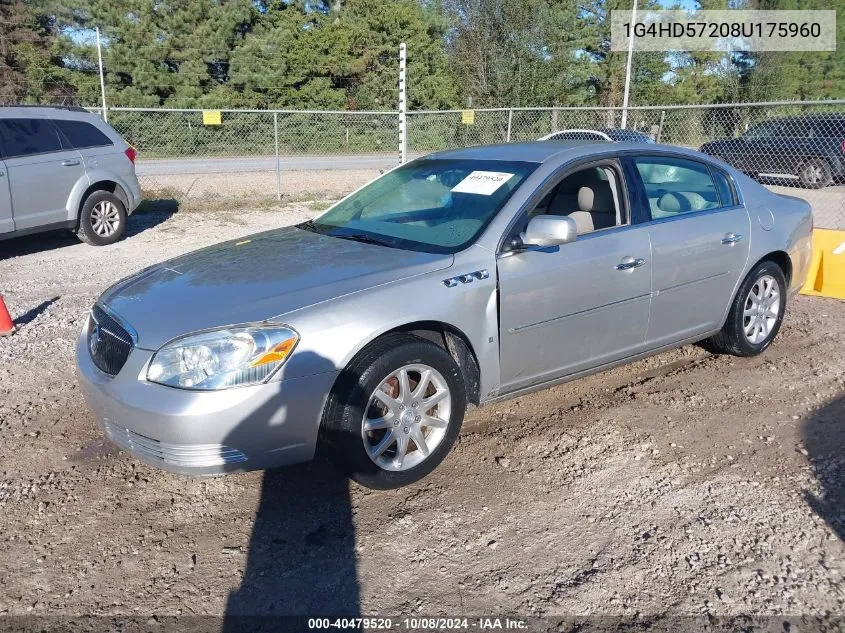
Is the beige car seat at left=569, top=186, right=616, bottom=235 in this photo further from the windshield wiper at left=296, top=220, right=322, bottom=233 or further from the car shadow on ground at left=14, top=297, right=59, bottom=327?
the car shadow on ground at left=14, top=297, right=59, bottom=327

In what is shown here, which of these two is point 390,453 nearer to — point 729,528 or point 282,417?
point 282,417

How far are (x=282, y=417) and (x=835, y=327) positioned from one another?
204 inches

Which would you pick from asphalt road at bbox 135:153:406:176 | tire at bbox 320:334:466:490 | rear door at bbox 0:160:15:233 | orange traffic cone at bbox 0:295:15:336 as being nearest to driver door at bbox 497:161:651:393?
tire at bbox 320:334:466:490

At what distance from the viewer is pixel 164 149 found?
23.5m

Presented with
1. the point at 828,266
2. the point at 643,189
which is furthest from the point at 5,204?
the point at 828,266

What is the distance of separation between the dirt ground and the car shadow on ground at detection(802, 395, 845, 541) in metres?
0.01

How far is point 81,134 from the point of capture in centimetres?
986

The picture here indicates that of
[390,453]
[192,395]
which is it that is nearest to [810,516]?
[390,453]

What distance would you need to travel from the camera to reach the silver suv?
29.4 ft

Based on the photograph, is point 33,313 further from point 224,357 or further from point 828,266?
point 828,266

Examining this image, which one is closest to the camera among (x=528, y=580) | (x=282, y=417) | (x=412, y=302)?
(x=528, y=580)

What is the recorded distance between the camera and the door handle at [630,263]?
4273mm

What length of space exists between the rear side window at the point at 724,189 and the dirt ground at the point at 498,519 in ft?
4.03

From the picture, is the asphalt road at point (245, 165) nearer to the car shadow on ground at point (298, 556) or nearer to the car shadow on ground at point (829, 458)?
the car shadow on ground at point (298, 556)
